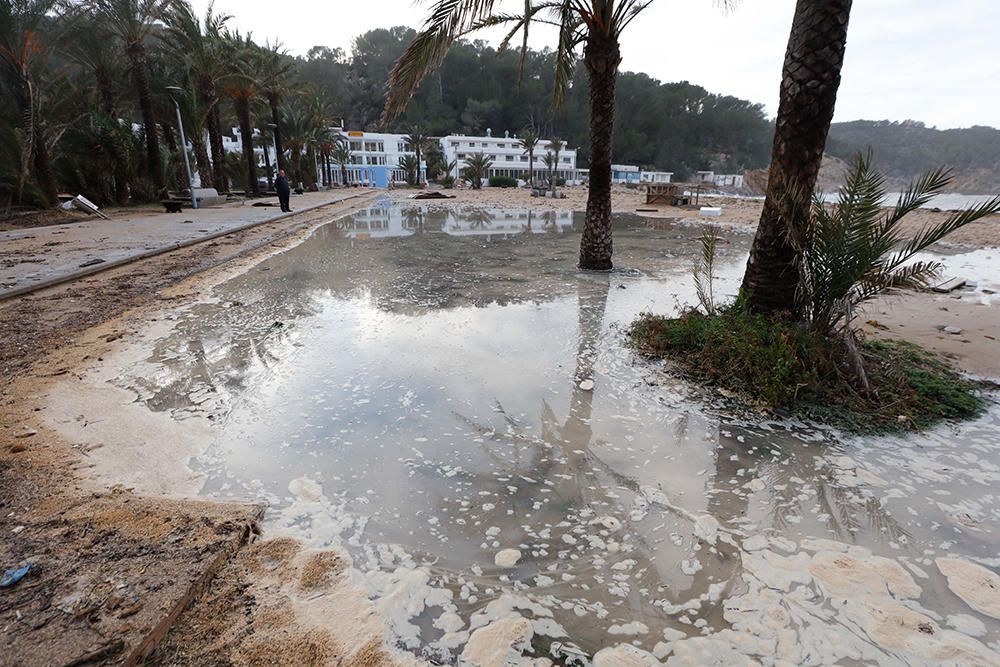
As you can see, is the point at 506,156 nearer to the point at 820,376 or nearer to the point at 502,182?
the point at 502,182

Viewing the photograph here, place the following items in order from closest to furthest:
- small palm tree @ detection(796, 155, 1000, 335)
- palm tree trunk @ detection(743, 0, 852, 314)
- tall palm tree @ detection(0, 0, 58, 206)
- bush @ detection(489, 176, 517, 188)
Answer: small palm tree @ detection(796, 155, 1000, 335) < palm tree trunk @ detection(743, 0, 852, 314) < tall palm tree @ detection(0, 0, 58, 206) < bush @ detection(489, 176, 517, 188)

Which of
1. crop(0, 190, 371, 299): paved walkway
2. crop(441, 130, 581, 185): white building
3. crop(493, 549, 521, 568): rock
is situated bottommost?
crop(493, 549, 521, 568): rock

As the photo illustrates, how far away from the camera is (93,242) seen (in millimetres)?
11094

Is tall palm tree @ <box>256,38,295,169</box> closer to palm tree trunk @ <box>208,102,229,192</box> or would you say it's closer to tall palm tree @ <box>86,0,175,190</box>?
palm tree trunk @ <box>208,102,229,192</box>

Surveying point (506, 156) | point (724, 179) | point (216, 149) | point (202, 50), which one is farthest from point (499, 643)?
point (724, 179)

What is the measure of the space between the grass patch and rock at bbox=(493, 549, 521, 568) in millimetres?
2505

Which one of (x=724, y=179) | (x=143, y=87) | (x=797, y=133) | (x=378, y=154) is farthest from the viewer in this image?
(x=724, y=179)

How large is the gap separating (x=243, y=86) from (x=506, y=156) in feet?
175

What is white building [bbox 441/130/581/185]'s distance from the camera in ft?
240

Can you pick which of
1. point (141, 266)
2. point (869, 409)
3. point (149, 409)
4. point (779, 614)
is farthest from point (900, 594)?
point (141, 266)

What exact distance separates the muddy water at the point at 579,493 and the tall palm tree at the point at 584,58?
11.0 feet

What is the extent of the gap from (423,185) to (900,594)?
62129 mm

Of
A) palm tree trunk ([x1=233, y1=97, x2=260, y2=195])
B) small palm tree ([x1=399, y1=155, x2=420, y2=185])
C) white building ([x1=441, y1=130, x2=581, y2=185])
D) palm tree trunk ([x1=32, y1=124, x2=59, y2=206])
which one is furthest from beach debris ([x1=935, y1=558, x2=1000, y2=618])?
white building ([x1=441, y1=130, x2=581, y2=185])

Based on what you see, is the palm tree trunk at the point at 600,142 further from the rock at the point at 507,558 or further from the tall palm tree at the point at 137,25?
A: the tall palm tree at the point at 137,25
